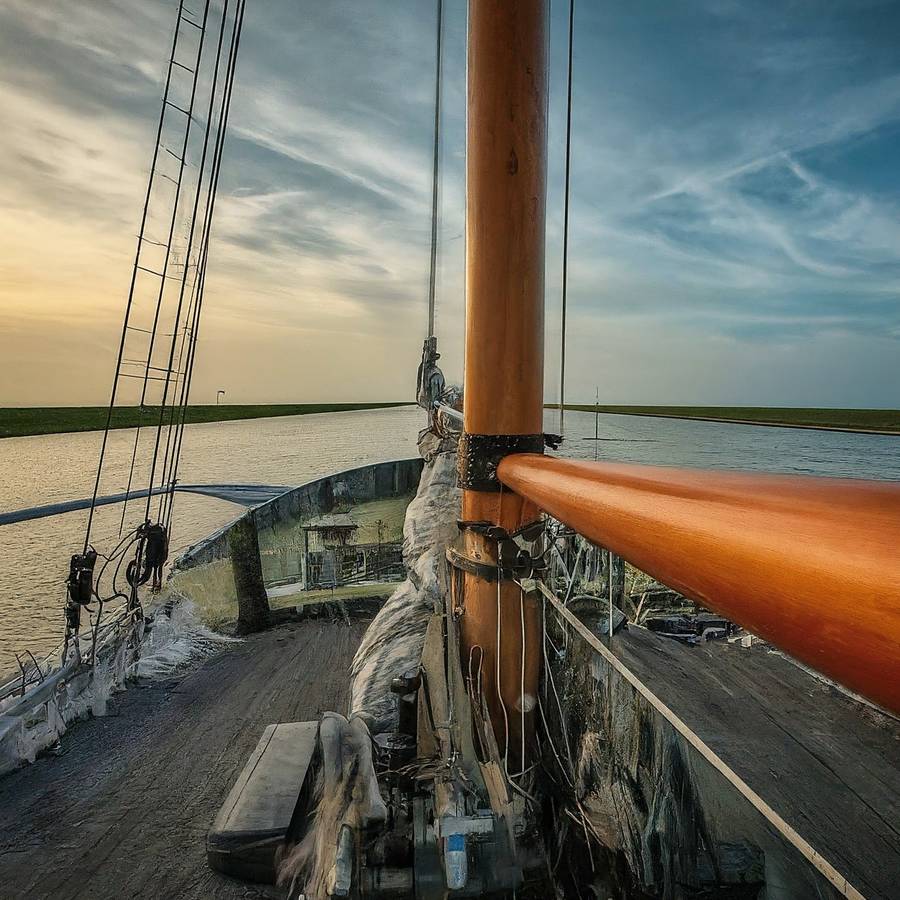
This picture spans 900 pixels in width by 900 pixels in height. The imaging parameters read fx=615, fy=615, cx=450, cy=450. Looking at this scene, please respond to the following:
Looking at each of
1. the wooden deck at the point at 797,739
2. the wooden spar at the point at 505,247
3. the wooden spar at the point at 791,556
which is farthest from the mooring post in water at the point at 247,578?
the wooden spar at the point at 791,556

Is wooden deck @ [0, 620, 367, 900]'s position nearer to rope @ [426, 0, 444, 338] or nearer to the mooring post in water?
the mooring post in water

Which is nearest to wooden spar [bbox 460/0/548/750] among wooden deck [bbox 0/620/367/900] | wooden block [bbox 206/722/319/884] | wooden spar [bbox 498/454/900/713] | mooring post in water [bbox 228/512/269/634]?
wooden block [bbox 206/722/319/884]

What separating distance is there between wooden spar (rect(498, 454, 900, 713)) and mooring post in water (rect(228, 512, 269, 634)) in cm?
648

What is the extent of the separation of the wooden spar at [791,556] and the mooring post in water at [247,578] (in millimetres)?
6483

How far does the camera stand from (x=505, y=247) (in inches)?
86.8

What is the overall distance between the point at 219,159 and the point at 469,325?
5744 mm

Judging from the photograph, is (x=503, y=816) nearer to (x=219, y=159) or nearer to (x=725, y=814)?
(x=725, y=814)

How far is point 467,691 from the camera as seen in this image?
2238mm

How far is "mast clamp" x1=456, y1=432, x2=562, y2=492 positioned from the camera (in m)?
2.18

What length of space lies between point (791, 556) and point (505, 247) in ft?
6.39

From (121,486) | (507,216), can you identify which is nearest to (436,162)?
(507,216)

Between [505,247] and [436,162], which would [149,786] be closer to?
[505,247]

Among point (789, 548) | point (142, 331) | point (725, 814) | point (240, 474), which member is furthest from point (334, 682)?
point (240, 474)

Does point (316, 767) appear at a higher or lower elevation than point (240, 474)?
lower
